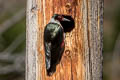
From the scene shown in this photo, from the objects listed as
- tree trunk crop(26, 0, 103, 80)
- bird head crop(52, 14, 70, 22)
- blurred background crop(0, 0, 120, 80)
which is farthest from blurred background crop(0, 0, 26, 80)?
bird head crop(52, 14, 70, 22)

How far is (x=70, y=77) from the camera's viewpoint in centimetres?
299

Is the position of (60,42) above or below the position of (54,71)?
above

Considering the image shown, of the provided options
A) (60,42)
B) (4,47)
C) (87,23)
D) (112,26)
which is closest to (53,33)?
(60,42)

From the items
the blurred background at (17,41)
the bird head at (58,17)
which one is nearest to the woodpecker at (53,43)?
the bird head at (58,17)

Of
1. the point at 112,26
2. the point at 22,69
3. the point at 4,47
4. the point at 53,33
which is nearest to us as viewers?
the point at 53,33

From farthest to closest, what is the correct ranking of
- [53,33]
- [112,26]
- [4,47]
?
[112,26] < [4,47] < [53,33]

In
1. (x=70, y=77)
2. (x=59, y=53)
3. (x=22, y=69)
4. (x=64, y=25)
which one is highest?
(x=64, y=25)

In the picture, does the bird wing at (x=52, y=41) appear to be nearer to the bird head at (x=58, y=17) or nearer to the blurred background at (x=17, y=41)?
the bird head at (x=58, y=17)

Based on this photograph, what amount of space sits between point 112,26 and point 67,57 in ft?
33.3

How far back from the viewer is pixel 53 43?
2980mm

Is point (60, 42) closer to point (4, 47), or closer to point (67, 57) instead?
point (67, 57)

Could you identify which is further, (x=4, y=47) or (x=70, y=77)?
(x=4, y=47)

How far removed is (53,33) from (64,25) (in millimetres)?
158

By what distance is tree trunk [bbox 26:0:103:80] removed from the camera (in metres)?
3.00
